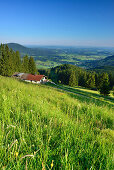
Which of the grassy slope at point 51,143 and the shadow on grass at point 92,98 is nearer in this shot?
the grassy slope at point 51,143

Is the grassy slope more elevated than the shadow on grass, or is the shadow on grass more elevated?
Result: the grassy slope

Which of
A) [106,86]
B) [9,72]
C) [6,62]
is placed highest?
[6,62]

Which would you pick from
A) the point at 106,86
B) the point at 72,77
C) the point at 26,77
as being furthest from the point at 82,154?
the point at 72,77

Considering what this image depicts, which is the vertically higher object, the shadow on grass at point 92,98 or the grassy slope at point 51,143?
the grassy slope at point 51,143

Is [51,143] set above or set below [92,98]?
above

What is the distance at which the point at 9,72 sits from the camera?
55.3 metres

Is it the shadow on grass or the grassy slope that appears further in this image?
the shadow on grass

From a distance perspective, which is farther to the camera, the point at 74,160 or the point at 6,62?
the point at 6,62

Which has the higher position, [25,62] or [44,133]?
[25,62]

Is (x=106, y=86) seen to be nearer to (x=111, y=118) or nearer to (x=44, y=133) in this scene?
(x=111, y=118)

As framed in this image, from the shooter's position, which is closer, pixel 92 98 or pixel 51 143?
pixel 51 143

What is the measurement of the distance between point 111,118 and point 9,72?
57.9 meters

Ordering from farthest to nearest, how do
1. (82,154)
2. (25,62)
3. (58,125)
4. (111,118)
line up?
(25,62), (111,118), (58,125), (82,154)

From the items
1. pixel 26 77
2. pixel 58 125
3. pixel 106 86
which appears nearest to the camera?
pixel 58 125
